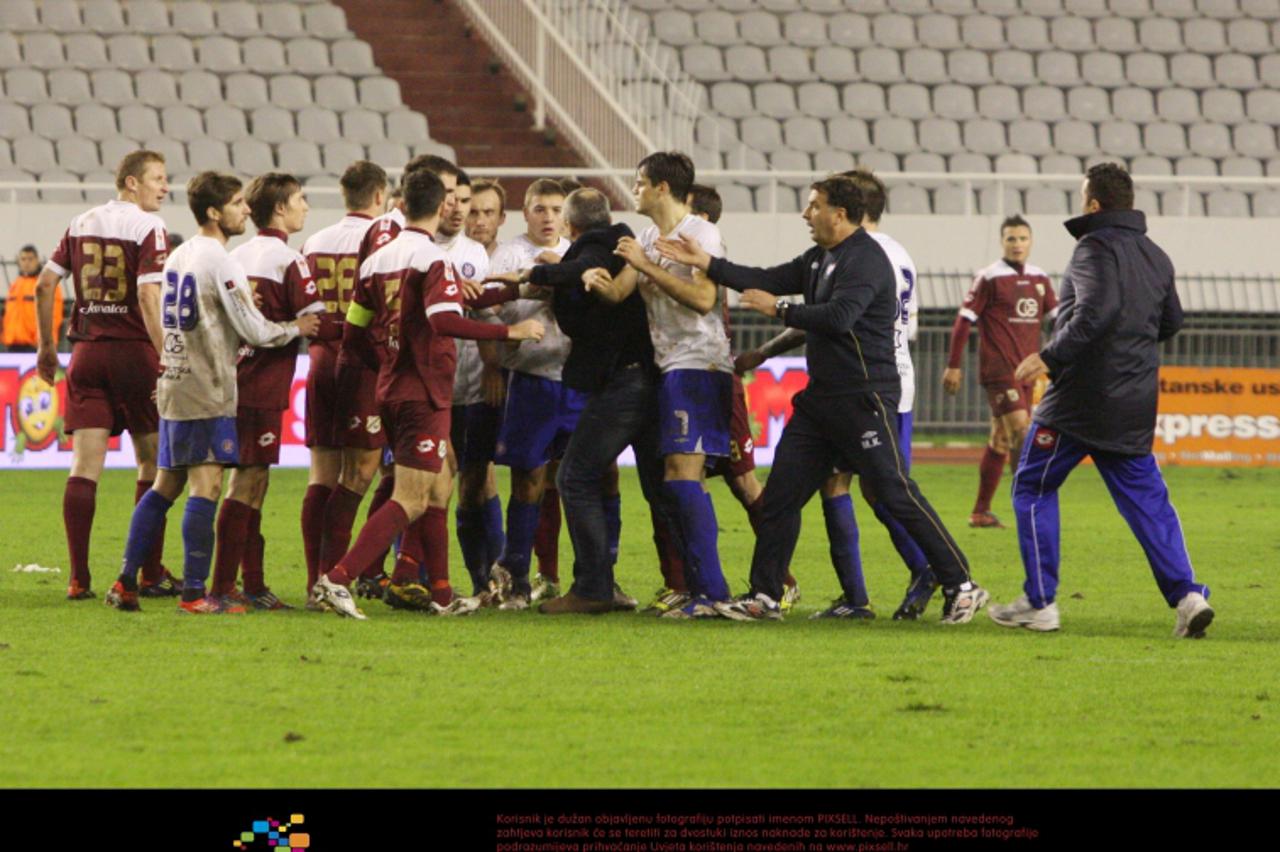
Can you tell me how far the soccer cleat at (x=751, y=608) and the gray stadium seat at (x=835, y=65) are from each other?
17.8m

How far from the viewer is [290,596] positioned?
9.47 meters

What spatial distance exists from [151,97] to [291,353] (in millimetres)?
15307

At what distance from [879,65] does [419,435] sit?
721 inches

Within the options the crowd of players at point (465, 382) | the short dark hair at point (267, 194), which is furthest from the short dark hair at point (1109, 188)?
the short dark hair at point (267, 194)

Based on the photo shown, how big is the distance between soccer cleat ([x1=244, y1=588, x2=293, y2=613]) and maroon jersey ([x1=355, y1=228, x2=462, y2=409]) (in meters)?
1.08

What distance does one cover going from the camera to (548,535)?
9.73 meters

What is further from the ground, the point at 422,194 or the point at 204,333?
the point at 422,194

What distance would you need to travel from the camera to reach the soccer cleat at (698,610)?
8625mm

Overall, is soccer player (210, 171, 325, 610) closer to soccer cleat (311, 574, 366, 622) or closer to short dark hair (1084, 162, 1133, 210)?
soccer cleat (311, 574, 366, 622)

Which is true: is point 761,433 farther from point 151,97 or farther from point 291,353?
point 291,353

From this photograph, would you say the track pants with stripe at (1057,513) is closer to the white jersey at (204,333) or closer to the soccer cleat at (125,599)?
the white jersey at (204,333)

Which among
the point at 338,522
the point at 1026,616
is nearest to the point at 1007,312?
the point at 1026,616

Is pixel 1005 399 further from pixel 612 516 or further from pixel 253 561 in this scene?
pixel 253 561

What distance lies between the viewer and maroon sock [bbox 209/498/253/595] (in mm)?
8727
